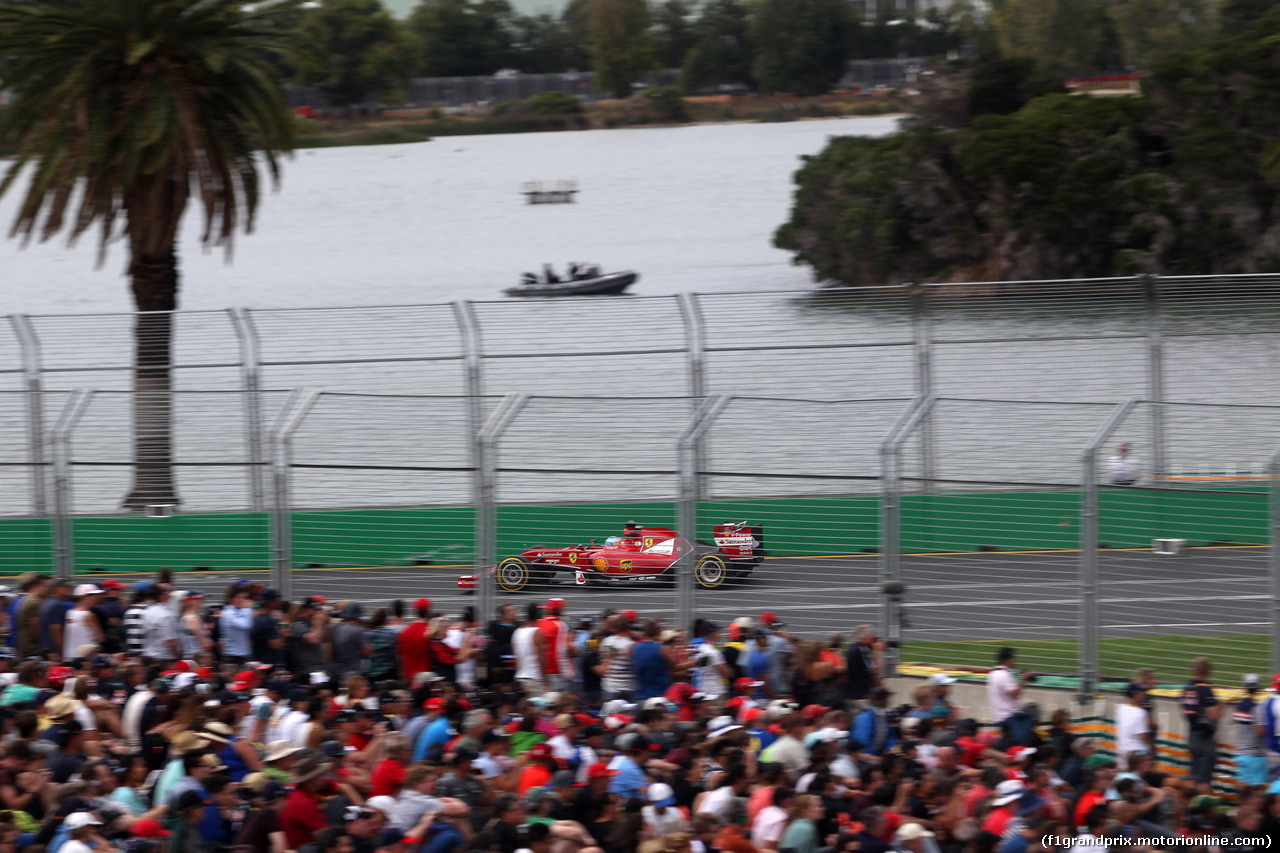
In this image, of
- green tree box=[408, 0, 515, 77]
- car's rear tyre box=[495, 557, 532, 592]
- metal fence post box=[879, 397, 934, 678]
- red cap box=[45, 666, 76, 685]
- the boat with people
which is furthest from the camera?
green tree box=[408, 0, 515, 77]

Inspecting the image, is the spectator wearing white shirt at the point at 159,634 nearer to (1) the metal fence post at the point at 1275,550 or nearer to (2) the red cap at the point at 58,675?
(2) the red cap at the point at 58,675

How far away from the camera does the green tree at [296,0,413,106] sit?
11725 cm

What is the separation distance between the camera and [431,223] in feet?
330

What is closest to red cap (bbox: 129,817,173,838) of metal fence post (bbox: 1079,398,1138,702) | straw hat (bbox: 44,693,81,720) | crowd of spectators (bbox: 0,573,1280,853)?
crowd of spectators (bbox: 0,573,1280,853)

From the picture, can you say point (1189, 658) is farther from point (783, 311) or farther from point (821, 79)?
point (821, 79)

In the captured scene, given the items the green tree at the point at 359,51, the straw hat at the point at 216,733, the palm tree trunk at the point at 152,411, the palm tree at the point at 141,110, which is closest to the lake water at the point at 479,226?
the green tree at the point at 359,51

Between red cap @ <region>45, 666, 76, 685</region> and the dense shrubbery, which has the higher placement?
the dense shrubbery

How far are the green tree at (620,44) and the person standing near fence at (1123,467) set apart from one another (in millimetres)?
121423

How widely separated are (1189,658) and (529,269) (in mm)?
67454

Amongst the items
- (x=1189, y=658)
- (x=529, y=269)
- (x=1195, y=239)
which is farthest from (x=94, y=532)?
(x=529, y=269)

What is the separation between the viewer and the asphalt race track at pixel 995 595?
1298cm

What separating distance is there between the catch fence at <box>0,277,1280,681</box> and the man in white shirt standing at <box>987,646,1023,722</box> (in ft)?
5.94

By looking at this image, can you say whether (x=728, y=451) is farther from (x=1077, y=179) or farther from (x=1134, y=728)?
(x=1077, y=179)

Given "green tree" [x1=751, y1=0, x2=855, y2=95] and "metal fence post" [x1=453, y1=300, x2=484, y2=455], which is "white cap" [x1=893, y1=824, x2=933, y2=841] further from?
"green tree" [x1=751, y1=0, x2=855, y2=95]
